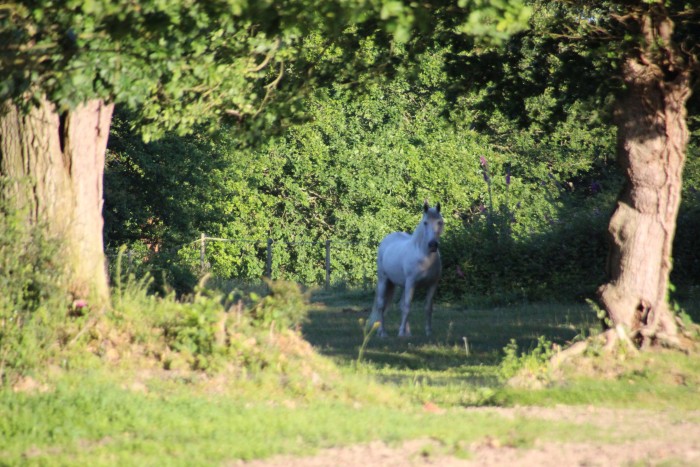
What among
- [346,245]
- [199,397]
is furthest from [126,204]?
[199,397]

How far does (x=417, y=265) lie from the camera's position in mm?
17125

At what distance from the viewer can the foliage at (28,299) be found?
329 inches

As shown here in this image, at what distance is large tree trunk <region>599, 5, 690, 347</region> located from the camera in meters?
10.7

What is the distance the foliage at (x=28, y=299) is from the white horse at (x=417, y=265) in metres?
7.74

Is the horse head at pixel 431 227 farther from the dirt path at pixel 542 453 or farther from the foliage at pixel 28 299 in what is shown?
the dirt path at pixel 542 453

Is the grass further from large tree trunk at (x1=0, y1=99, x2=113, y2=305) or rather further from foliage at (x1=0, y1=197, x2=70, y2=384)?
large tree trunk at (x1=0, y1=99, x2=113, y2=305)

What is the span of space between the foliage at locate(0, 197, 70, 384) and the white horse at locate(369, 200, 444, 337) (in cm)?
774

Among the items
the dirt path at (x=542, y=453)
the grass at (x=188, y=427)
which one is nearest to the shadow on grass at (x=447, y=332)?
the grass at (x=188, y=427)

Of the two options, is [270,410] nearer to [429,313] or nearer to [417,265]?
[429,313]

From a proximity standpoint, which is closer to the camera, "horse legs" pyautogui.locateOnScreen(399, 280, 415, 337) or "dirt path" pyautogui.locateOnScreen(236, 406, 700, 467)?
"dirt path" pyautogui.locateOnScreen(236, 406, 700, 467)

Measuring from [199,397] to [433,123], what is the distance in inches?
1245

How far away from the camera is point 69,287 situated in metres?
9.72

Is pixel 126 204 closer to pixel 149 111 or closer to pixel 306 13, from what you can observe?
pixel 149 111

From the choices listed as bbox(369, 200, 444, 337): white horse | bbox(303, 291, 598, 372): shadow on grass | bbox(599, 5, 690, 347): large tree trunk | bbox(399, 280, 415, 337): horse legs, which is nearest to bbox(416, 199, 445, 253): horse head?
bbox(369, 200, 444, 337): white horse
